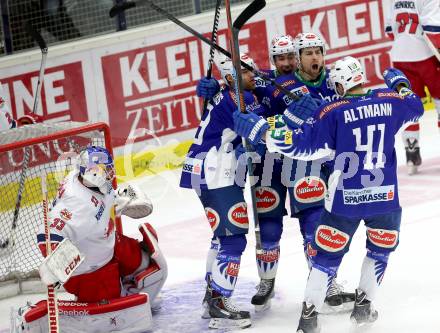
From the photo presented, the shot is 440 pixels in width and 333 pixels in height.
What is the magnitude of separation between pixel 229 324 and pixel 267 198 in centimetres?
62

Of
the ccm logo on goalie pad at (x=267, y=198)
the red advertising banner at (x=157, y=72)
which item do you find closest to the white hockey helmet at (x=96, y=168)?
the ccm logo on goalie pad at (x=267, y=198)

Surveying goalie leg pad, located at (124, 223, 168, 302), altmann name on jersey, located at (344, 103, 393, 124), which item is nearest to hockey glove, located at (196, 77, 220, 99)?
goalie leg pad, located at (124, 223, 168, 302)

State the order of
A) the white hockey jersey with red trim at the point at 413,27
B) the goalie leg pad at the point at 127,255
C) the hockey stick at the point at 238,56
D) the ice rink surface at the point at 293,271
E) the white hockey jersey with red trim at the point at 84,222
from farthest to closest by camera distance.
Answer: the white hockey jersey with red trim at the point at 413,27 → the goalie leg pad at the point at 127,255 → the ice rink surface at the point at 293,271 → the hockey stick at the point at 238,56 → the white hockey jersey with red trim at the point at 84,222

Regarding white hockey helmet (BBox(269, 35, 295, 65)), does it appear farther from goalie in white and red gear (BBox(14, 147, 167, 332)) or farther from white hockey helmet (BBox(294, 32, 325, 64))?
goalie in white and red gear (BBox(14, 147, 167, 332))

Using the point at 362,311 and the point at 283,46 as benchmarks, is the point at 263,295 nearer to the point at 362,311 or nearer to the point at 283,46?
the point at 362,311

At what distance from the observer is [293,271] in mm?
5527

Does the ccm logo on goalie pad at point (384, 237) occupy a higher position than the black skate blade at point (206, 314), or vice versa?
the ccm logo on goalie pad at point (384, 237)

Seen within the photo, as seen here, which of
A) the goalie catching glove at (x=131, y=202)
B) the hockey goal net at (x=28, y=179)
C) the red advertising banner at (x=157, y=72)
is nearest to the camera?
the goalie catching glove at (x=131, y=202)

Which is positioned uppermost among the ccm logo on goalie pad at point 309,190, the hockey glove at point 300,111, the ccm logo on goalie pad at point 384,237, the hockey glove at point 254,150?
the hockey glove at point 300,111

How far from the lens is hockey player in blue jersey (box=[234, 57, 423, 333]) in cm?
425

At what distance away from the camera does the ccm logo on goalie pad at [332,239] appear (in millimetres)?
4332

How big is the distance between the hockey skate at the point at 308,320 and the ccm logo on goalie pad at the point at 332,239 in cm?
26

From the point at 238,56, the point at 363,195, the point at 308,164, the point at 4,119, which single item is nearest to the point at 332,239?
the point at 363,195

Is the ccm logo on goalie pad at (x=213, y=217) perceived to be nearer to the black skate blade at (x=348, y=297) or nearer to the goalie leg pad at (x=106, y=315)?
the goalie leg pad at (x=106, y=315)
